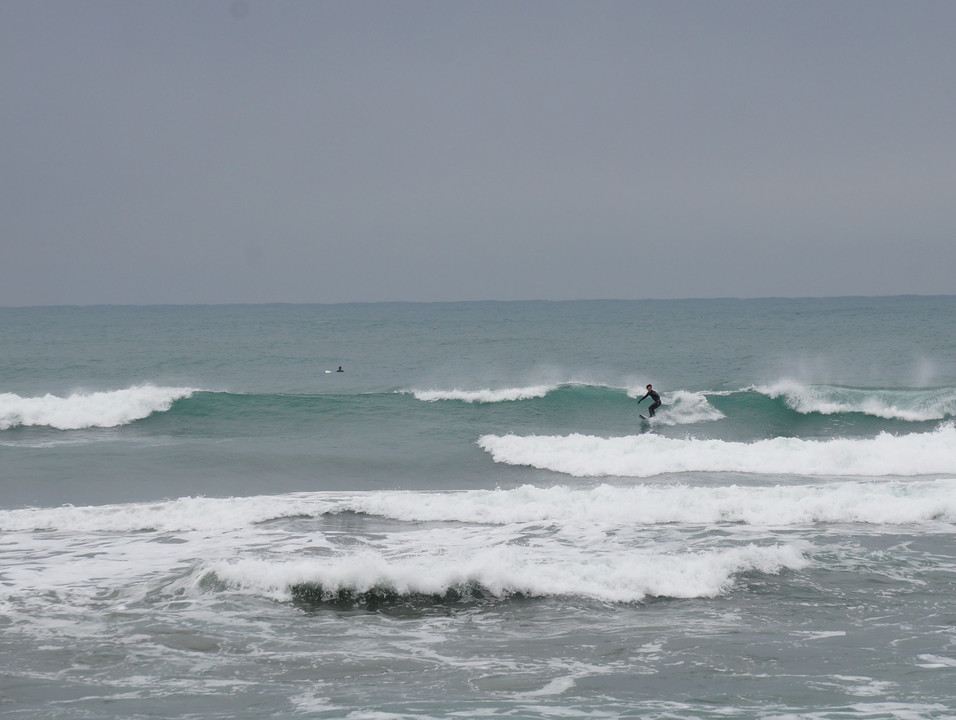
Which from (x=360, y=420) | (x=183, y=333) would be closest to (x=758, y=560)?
(x=360, y=420)

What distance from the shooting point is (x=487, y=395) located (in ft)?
103

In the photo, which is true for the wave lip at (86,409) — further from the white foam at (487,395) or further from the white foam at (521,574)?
the white foam at (521,574)

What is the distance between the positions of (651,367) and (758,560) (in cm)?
3510

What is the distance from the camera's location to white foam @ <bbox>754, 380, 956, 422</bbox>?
1104 inches

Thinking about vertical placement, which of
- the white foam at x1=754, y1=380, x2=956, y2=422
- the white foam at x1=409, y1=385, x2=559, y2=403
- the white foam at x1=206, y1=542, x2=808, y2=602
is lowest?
the white foam at x1=206, y1=542, x2=808, y2=602

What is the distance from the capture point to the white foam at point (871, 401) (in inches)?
1104

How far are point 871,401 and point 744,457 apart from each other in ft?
36.9

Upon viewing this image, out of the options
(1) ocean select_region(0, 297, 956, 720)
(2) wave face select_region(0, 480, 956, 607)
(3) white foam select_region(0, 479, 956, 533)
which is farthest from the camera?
(3) white foam select_region(0, 479, 956, 533)

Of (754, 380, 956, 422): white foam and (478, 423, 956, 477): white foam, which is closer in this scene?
(478, 423, 956, 477): white foam

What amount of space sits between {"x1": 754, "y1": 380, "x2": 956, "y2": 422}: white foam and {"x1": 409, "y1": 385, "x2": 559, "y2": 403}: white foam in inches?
298

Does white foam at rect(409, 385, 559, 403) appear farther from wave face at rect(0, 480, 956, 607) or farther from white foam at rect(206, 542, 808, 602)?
white foam at rect(206, 542, 808, 602)

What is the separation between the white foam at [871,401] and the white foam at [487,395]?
24.8ft

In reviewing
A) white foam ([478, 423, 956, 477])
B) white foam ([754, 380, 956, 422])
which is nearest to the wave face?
white foam ([478, 423, 956, 477])

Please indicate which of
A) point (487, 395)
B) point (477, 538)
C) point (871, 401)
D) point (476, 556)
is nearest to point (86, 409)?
point (487, 395)
